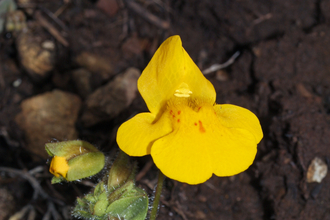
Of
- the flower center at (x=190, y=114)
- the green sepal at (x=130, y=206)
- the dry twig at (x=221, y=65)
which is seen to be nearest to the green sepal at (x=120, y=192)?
the green sepal at (x=130, y=206)

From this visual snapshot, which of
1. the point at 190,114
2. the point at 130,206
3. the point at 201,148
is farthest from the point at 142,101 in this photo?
the point at 201,148

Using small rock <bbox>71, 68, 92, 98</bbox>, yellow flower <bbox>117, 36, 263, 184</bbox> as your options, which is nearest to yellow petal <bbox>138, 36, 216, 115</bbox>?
yellow flower <bbox>117, 36, 263, 184</bbox>

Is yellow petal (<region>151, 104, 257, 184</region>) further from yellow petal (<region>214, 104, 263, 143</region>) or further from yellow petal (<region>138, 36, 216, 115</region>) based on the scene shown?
yellow petal (<region>138, 36, 216, 115</region>)

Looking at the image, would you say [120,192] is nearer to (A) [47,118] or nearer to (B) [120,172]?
(B) [120,172]

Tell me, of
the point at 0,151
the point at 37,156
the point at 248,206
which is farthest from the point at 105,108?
the point at 248,206

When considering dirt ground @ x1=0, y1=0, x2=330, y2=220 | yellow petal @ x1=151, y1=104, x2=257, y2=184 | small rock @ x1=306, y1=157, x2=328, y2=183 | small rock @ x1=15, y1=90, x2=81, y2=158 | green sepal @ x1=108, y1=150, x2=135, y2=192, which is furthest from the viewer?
small rock @ x1=15, y1=90, x2=81, y2=158

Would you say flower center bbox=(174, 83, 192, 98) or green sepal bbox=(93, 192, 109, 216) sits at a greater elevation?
flower center bbox=(174, 83, 192, 98)

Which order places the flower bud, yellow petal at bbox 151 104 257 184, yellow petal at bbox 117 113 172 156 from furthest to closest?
the flower bud, yellow petal at bbox 117 113 172 156, yellow petal at bbox 151 104 257 184

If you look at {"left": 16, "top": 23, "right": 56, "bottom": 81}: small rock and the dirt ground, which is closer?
the dirt ground
